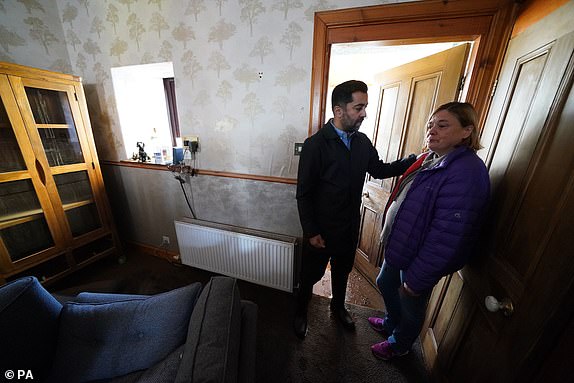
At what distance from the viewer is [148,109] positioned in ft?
7.41

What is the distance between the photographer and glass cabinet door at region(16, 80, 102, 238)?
158 centimetres

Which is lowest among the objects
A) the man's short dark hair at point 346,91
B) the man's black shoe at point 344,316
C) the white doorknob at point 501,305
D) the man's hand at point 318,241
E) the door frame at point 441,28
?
the man's black shoe at point 344,316

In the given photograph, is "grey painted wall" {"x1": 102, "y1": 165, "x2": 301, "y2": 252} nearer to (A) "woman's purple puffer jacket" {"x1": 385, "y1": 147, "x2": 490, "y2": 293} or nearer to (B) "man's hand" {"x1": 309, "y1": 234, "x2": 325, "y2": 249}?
(B) "man's hand" {"x1": 309, "y1": 234, "x2": 325, "y2": 249}

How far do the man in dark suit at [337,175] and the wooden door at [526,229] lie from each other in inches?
20.7

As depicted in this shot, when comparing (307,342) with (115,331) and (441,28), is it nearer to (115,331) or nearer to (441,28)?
(115,331)

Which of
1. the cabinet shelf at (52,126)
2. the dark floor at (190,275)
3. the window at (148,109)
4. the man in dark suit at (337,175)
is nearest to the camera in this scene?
the man in dark suit at (337,175)

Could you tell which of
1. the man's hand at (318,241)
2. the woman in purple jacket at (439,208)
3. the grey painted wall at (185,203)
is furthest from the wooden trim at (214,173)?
the woman in purple jacket at (439,208)

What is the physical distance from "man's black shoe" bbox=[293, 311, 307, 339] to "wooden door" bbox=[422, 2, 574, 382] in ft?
2.64

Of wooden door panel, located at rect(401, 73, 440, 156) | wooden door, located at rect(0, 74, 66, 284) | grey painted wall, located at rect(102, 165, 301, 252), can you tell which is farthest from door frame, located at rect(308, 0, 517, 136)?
wooden door, located at rect(0, 74, 66, 284)

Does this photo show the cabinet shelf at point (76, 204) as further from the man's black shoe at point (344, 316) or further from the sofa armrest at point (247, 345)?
the man's black shoe at point (344, 316)

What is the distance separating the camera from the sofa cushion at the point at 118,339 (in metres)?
0.84

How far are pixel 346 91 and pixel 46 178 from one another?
2349mm

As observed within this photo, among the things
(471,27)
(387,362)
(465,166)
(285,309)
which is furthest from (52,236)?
(471,27)

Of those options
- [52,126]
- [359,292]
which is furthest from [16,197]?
[359,292]
